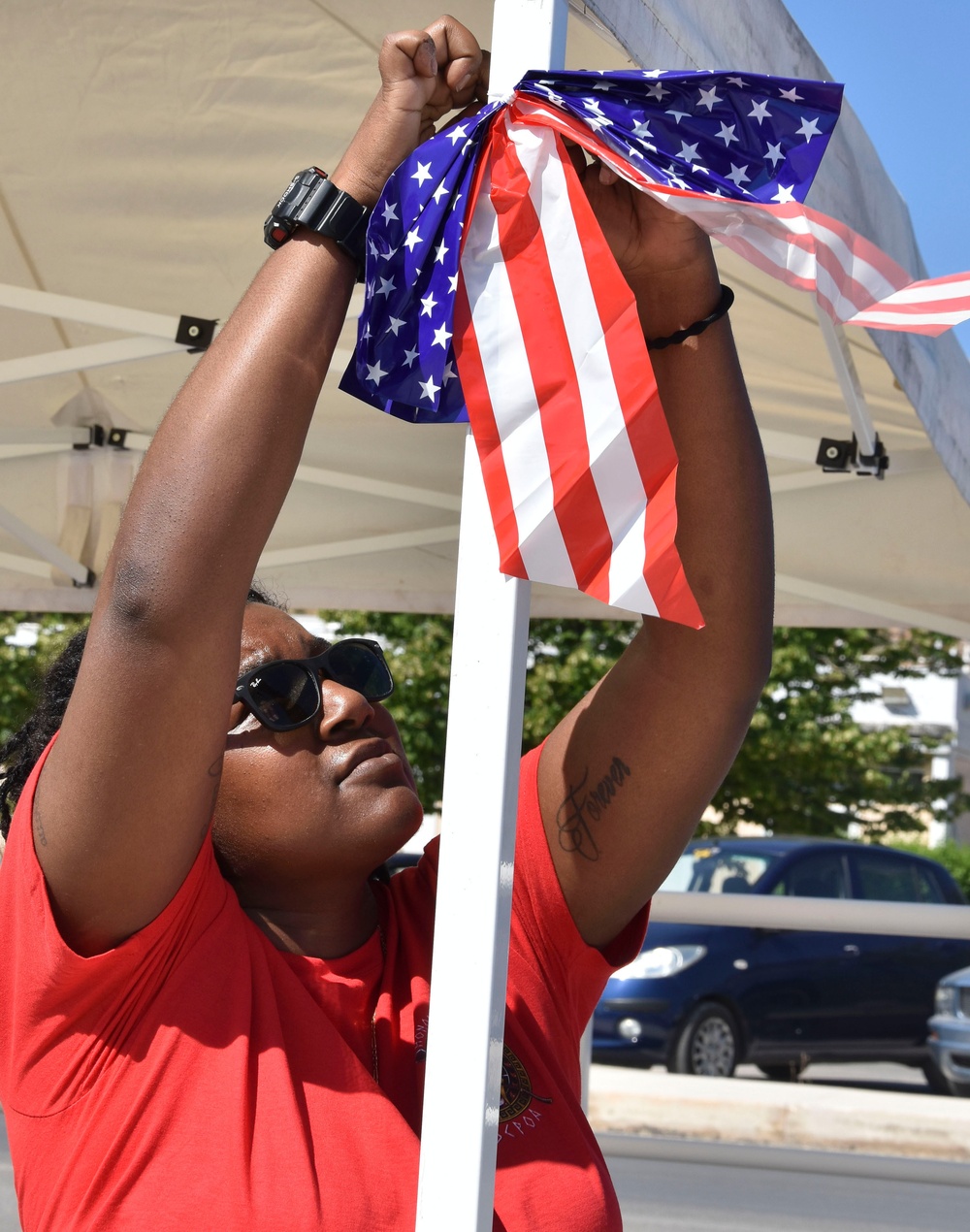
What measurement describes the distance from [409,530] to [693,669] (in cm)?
307

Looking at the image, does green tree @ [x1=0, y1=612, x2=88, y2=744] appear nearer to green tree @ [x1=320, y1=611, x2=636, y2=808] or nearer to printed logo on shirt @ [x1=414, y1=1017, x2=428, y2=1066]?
green tree @ [x1=320, y1=611, x2=636, y2=808]

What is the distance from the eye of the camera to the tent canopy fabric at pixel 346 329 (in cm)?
243

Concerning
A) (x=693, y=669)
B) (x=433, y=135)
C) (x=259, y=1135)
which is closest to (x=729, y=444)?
(x=693, y=669)

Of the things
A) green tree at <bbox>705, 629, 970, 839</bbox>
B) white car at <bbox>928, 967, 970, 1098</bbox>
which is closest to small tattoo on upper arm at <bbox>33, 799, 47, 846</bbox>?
white car at <bbox>928, 967, 970, 1098</bbox>

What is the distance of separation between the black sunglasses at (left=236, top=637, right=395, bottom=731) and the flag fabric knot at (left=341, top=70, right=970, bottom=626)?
484 mm

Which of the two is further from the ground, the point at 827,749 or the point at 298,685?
the point at 827,749

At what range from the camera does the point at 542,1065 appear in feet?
5.40

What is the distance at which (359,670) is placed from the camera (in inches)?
72.2

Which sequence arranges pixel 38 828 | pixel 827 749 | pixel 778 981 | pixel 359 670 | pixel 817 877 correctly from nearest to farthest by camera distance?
pixel 38 828 < pixel 359 670 < pixel 778 981 < pixel 817 877 < pixel 827 749

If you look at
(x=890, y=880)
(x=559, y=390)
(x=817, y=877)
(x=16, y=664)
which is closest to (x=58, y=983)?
(x=559, y=390)

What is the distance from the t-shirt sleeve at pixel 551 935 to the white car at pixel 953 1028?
25.1 feet

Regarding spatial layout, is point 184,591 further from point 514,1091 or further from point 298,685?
point 514,1091

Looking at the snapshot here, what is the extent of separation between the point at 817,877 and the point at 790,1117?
2.02m

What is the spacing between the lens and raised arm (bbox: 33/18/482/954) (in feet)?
4.01
